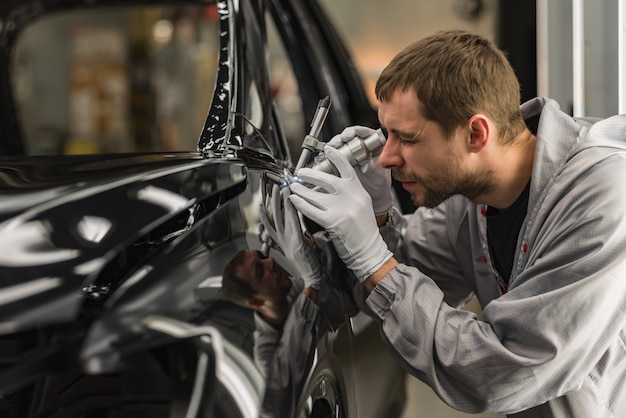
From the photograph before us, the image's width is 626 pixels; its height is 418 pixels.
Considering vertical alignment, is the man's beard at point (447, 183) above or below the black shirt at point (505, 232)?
above

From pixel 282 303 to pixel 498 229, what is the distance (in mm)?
830

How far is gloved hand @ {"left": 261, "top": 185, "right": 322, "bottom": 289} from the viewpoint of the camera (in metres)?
1.12

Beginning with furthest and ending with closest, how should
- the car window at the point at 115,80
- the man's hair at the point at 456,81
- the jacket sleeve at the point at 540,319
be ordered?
the car window at the point at 115,80, the man's hair at the point at 456,81, the jacket sleeve at the point at 540,319

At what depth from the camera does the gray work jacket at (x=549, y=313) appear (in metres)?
1.36

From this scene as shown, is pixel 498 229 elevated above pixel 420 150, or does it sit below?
below

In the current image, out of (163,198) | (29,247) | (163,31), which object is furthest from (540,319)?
(163,31)

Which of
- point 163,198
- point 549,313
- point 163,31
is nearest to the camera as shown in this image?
point 163,198

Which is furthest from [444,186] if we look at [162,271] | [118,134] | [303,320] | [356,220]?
[118,134]

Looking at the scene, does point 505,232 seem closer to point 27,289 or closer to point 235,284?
point 235,284

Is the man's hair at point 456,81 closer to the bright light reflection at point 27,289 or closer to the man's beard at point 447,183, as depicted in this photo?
the man's beard at point 447,183

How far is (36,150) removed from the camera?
657 centimetres

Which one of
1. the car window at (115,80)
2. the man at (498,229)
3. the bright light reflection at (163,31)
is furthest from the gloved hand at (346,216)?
the bright light reflection at (163,31)

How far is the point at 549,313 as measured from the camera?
53.4 inches

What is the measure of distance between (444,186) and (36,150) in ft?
18.3
